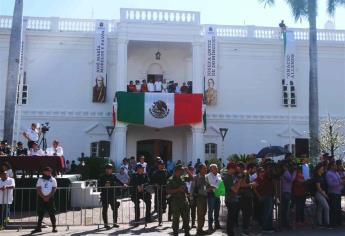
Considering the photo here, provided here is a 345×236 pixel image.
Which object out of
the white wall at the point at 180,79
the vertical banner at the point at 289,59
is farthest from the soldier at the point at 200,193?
the vertical banner at the point at 289,59

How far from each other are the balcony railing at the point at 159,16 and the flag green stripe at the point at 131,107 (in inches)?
172

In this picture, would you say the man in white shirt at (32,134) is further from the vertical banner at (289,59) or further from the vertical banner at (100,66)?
the vertical banner at (289,59)

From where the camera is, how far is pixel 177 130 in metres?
26.9

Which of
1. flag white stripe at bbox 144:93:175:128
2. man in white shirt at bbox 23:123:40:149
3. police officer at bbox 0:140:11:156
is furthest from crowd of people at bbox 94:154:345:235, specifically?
flag white stripe at bbox 144:93:175:128

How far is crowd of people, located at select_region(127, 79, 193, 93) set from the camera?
2497 centimetres

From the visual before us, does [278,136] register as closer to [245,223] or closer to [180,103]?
[180,103]

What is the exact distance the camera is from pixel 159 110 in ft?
79.6

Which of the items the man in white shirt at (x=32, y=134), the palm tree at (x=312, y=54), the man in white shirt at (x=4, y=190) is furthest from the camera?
the palm tree at (x=312, y=54)

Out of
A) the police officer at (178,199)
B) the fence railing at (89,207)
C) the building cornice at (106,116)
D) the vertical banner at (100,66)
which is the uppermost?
the vertical banner at (100,66)

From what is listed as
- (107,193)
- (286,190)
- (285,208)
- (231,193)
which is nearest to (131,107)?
(107,193)

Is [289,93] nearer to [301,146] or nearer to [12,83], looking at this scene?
[301,146]

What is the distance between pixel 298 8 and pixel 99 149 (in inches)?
520

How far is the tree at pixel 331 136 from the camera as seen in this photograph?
73.9 ft

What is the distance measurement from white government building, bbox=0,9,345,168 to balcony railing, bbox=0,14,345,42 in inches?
2.2
